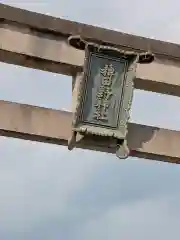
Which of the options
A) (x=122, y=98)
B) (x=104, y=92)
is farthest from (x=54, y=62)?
(x=122, y=98)

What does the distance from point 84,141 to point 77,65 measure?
689 millimetres

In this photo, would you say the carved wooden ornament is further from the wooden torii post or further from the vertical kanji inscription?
the wooden torii post

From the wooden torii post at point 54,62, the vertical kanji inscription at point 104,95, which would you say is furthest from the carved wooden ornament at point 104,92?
the wooden torii post at point 54,62

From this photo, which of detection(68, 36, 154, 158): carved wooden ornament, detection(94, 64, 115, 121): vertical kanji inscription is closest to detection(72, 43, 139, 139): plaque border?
detection(68, 36, 154, 158): carved wooden ornament

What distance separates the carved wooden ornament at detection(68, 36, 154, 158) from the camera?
491 centimetres

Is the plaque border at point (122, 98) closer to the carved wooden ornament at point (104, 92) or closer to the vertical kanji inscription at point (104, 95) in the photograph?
the carved wooden ornament at point (104, 92)

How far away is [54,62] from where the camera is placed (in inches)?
202

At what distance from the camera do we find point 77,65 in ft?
16.9

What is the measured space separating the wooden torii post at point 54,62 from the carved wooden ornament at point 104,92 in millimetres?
194

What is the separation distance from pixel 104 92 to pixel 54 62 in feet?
1.81

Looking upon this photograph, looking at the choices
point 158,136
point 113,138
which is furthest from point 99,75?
point 158,136

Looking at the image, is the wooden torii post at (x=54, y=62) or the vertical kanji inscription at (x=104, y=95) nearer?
the vertical kanji inscription at (x=104, y=95)

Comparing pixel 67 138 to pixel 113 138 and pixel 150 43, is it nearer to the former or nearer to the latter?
pixel 113 138

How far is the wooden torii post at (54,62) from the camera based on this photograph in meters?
5.07
